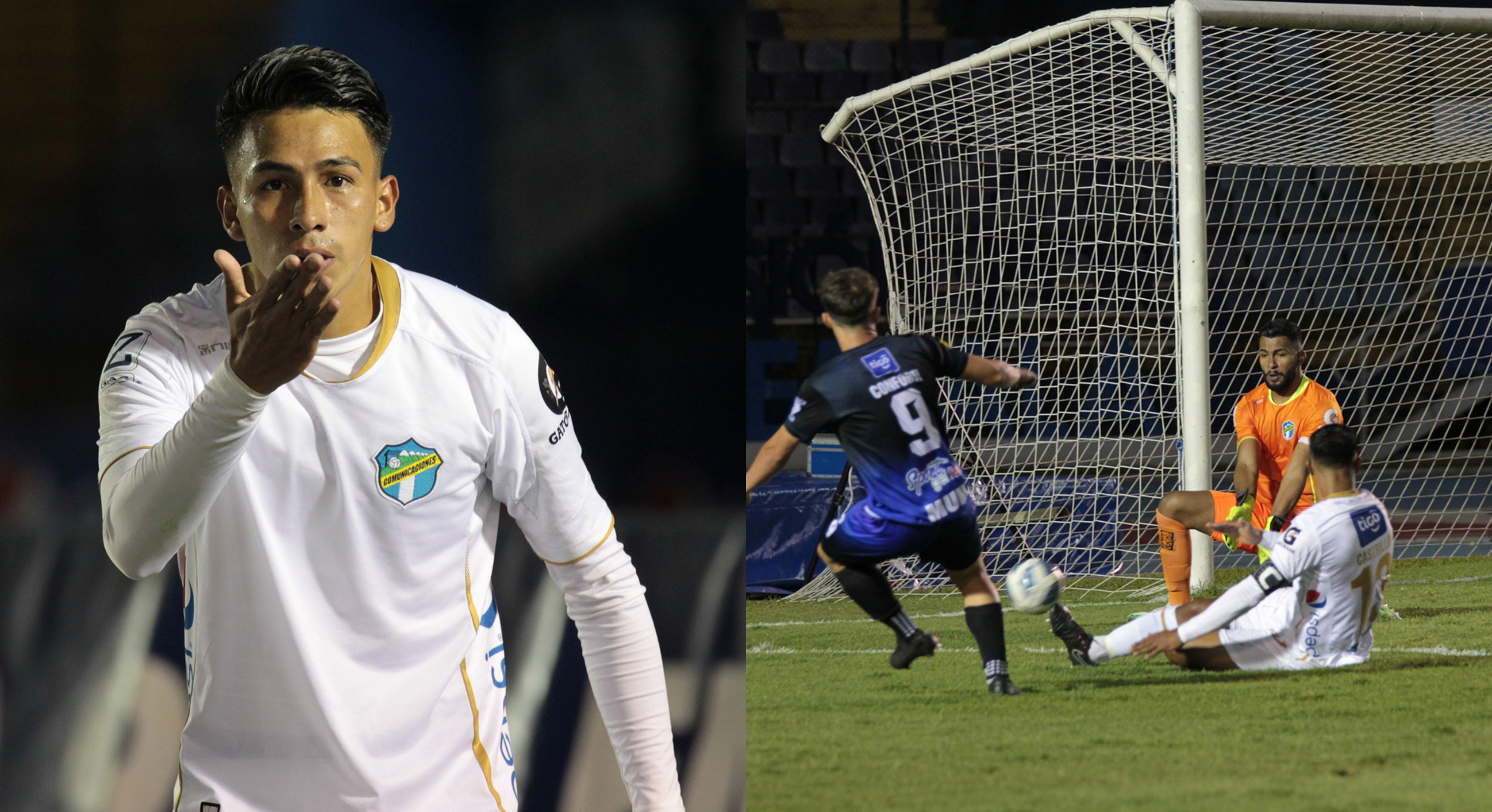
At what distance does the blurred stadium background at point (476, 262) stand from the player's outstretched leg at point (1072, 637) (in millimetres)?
1624

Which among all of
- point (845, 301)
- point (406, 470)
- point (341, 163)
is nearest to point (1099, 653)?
point (845, 301)

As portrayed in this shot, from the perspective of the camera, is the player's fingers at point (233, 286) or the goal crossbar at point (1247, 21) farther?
A: the goal crossbar at point (1247, 21)

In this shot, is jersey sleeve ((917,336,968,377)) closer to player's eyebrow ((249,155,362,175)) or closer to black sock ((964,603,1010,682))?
black sock ((964,603,1010,682))

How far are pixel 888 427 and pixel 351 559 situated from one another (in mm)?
1544

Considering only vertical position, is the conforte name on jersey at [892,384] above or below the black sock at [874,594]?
above

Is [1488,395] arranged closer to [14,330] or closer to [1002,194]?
[1002,194]

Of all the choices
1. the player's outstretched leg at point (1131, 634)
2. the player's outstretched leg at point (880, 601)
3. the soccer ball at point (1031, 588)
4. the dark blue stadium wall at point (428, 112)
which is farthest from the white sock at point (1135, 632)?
the dark blue stadium wall at point (428, 112)

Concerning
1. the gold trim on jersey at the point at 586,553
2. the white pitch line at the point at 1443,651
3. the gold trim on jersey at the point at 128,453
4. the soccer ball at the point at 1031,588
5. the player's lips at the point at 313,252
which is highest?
the player's lips at the point at 313,252

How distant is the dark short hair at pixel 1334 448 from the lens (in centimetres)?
303

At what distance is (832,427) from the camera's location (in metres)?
2.57

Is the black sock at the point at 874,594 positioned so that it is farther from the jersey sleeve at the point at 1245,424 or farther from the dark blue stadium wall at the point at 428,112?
the dark blue stadium wall at the point at 428,112

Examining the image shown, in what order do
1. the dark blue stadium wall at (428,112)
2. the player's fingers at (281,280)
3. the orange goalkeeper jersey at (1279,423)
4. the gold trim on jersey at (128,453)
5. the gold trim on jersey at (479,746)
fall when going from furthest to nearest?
1. the orange goalkeeper jersey at (1279,423)
2. the dark blue stadium wall at (428,112)
3. the gold trim on jersey at (479,746)
4. the gold trim on jersey at (128,453)
5. the player's fingers at (281,280)

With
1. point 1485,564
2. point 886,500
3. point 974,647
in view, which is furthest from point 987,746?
point 1485,564

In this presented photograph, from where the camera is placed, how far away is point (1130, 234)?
4.70m
